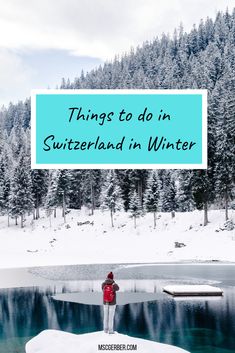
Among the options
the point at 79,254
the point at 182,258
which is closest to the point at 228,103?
the point at 182,258

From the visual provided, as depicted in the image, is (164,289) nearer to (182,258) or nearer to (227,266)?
(227,266)

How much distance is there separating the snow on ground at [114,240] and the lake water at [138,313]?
17.1 meters

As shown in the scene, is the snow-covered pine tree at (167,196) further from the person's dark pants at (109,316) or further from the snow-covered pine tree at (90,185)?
the person's dark pants at (109,316)

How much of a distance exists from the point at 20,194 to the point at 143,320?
71515 millimetres

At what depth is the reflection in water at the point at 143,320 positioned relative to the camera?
17484 mm

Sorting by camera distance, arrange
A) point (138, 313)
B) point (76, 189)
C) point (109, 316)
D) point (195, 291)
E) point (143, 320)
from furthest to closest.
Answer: point (76, 189) < point (195, 291) < point (138, 313) < point (143, 320) < point (109, 316)

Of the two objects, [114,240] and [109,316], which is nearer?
[109,316]

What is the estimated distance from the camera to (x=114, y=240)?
70875mm

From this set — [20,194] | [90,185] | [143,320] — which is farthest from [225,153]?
[143,320]

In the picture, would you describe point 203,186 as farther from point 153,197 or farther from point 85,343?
point 85,343

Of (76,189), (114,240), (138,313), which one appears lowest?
(114,240)

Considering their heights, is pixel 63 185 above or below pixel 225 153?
below

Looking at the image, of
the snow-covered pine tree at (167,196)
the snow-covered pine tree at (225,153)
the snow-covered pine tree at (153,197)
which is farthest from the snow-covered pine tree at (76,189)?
the snow-covered pine tree at (225,153)

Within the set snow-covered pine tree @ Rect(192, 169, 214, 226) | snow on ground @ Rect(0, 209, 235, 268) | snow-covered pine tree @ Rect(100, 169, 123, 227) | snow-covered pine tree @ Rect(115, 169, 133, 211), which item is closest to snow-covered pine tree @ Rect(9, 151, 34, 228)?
snow on ground @ Rect(0, 209, 235, 268)
